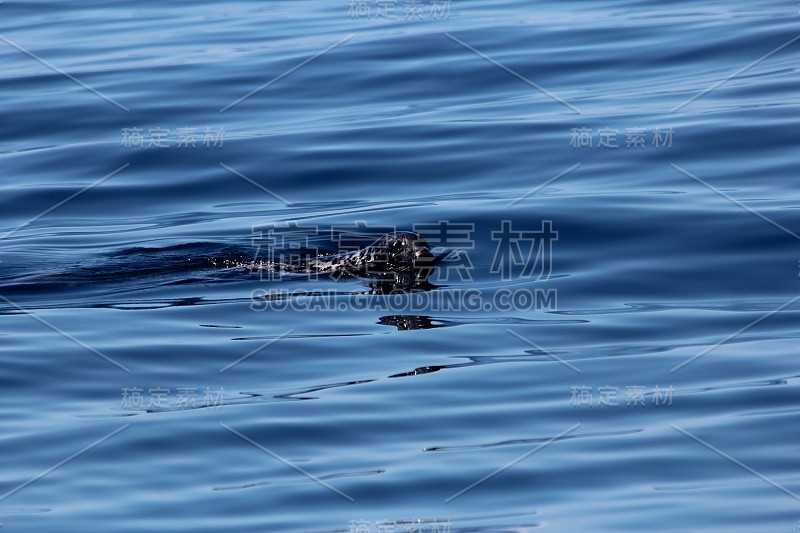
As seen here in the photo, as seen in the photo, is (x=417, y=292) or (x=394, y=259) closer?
(x=417, y=292)

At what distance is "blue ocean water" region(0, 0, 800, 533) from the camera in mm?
7250

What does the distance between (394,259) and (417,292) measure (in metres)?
0.69

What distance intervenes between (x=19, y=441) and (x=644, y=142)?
35.7ft

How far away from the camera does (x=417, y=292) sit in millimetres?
11992

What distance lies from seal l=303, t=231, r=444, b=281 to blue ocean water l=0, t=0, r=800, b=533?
0.29m

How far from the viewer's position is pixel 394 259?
41.2 ft

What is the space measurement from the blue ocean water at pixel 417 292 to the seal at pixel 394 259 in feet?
0.94

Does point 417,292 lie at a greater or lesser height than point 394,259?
lesser

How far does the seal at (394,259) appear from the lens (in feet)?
41.0

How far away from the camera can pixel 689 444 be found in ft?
25.2

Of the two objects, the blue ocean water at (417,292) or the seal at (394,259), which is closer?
the blue ocean water at (417,292)

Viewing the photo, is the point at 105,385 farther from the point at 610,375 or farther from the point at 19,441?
the point at 610,375

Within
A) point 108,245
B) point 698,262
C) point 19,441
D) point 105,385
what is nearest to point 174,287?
point 108,245

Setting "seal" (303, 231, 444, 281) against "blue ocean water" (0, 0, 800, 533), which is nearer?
"blue ocean water" (0, 0, 800, 533)
